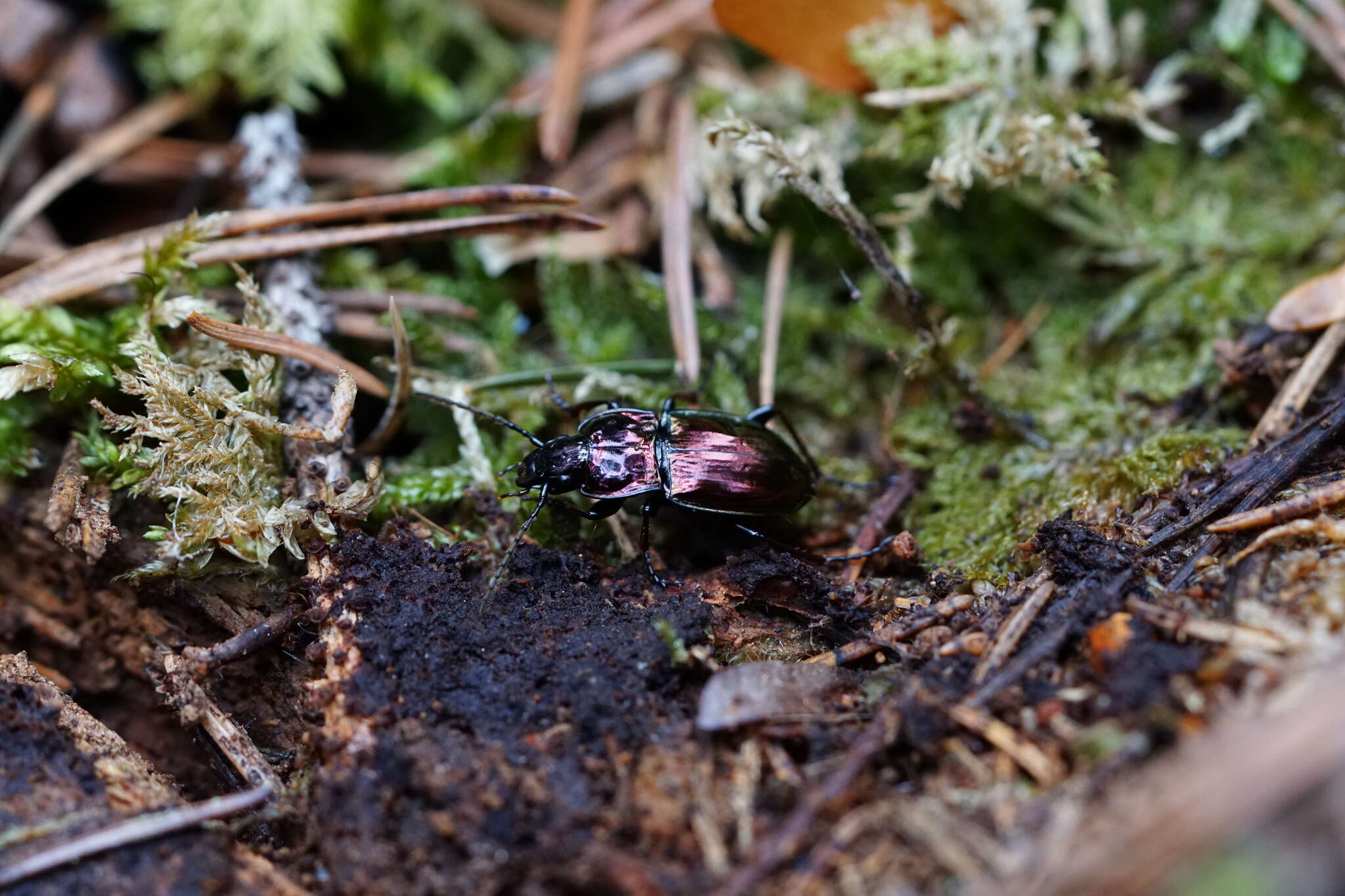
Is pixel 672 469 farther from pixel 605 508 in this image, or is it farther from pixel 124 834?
pixel 124 834

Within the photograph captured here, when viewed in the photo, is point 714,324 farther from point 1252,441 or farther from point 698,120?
point 1252,441

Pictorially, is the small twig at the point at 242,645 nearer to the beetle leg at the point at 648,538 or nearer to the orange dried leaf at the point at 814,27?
the beetle leg at the point at 648,538

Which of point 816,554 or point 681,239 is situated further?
point 681,239

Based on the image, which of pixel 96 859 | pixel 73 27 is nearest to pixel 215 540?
pixel 96 859

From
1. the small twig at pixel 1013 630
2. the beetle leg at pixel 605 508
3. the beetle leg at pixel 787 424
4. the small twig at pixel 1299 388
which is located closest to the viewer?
the small twig at pixel 1013 630

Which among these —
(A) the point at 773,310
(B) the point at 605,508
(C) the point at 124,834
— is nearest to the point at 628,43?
(A) the point at 773,310

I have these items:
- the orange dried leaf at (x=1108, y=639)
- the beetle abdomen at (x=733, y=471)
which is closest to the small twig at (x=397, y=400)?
the beetle abdomen at (x=733, y=471)

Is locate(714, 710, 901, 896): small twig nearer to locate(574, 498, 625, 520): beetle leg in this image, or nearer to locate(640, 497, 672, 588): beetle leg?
locate(640, 497, 672, 588): beetle leg
